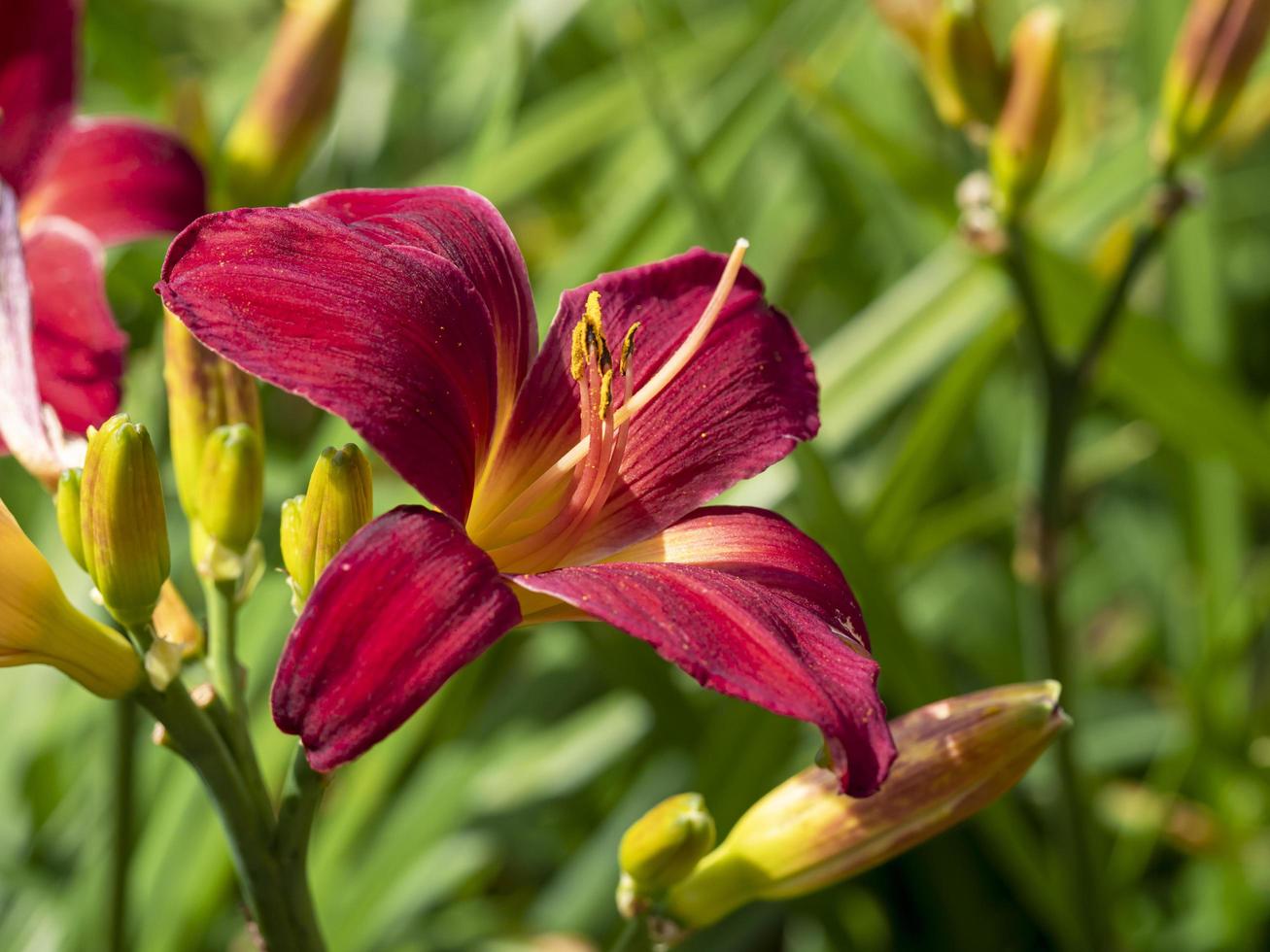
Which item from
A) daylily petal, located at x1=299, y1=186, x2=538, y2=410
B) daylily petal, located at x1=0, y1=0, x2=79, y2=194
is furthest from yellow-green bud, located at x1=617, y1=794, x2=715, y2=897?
daylily petal, located at x1=0, y1=0, x2=79, y2=194

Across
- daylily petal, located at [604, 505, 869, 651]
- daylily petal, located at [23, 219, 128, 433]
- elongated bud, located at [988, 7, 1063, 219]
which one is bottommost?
daylily petal, located at [604, 505, 869, 651]

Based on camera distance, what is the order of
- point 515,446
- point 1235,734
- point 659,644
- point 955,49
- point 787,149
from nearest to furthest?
point 659,644 → point 515,446 → point 955,49 → point 1235,734 → point 787,149

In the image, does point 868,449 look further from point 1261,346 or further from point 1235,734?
point 1261,346

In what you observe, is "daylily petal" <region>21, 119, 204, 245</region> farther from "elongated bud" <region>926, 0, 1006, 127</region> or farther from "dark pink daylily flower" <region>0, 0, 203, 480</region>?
"elongated bud" <region>926, 0, 1006, 127</region>

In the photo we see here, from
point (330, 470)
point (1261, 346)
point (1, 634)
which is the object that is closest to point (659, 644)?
point (330, 470)

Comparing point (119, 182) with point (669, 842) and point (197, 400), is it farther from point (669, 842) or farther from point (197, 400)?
point (669, 842)
